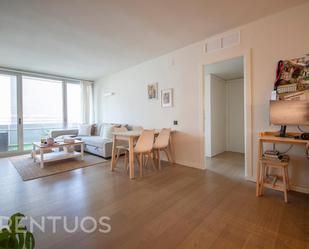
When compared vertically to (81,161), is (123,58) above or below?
above

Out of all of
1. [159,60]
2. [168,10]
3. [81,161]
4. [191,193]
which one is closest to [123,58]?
[159,60]

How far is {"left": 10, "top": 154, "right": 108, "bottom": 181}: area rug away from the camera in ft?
10.5

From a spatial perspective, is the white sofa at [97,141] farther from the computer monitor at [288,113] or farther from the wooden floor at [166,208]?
the computer monitor at [288,113]

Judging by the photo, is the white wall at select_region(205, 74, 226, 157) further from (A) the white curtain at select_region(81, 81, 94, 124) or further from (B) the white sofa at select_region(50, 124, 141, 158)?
(A) the white curtain at select_region(81, 81, 94, 124)

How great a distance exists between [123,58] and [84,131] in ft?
9.40

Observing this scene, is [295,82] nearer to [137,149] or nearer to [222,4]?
[222,4]

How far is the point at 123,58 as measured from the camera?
13.8ft

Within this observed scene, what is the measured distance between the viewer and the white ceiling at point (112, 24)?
223cm

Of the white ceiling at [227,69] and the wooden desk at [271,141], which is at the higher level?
the white ceiling at [227,69]

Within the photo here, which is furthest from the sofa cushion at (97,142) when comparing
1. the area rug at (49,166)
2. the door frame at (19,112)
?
the door frame at (19,112)

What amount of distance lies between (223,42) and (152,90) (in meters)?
1.89

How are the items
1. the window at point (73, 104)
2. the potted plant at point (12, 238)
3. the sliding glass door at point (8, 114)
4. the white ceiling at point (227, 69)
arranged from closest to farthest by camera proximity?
the potted plant at point (12, 238), the white ceiling at point (227, 69), the sliding glass door at point (8, 114), the window at point (73, 104)

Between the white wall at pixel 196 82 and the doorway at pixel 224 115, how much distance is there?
0.77 m

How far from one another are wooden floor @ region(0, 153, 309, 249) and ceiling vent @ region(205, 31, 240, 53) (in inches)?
91.2
